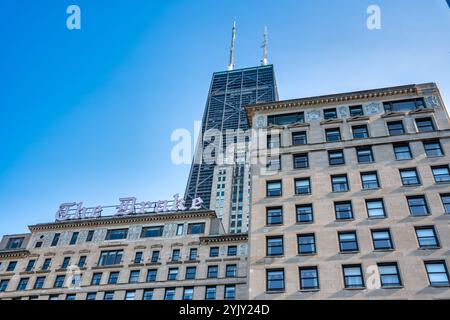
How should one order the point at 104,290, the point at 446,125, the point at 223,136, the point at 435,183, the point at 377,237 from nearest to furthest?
the point at 377,237 → the point at 435,183 → the point at 446,125 → the point at 104,290 → the point at 223,136

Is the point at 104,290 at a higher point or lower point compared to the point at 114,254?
lower

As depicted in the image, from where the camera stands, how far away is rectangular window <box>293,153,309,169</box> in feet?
145

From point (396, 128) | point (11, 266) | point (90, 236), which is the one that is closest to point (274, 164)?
point (396, 128)

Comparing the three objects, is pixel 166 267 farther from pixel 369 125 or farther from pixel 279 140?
pixel 369 125

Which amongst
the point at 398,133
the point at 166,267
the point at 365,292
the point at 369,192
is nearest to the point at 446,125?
the point at 398,133

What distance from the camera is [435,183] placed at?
38.8 metres

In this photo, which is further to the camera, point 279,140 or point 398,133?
point 279,140

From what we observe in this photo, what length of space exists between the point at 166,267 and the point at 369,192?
33.1 meters

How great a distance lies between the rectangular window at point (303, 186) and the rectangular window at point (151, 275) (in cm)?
2855

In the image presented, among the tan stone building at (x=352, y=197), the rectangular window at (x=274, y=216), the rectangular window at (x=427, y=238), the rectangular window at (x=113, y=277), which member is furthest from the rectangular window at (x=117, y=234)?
the rectangular window at (x=427, y=238)

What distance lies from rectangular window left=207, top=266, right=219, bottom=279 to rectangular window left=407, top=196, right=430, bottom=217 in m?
30.3

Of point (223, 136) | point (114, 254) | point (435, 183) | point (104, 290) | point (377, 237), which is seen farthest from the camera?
point (223, 136)

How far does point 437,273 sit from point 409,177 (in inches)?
399

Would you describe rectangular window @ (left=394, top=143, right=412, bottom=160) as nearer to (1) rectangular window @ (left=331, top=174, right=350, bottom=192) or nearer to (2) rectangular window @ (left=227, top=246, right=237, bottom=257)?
(1) rectangular window @ (left=331, top=174, right=350, bottom=192)
